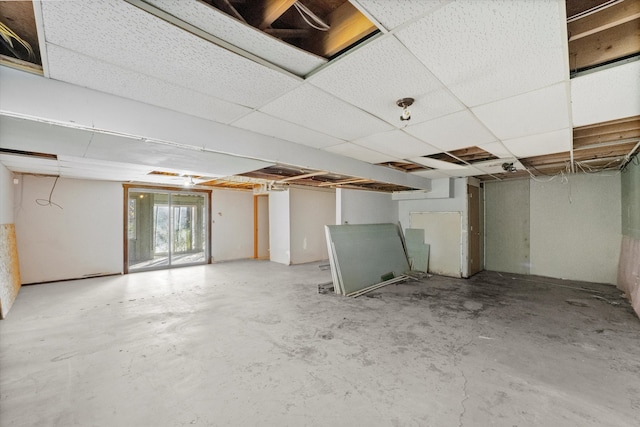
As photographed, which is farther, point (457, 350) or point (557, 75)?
point (457, 350)

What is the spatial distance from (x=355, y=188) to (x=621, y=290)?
5077 millimetres

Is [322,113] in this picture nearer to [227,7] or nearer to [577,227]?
[227,7]

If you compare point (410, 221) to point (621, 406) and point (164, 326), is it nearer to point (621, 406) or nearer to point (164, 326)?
point (621, 406)

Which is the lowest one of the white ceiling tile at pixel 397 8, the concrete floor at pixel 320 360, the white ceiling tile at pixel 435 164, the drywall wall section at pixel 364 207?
the concrete floor at pixel 320 360

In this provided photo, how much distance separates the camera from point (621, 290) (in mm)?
4547

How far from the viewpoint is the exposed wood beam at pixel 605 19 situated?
1256 mm

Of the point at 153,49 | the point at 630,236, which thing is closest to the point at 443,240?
the point at 630,236

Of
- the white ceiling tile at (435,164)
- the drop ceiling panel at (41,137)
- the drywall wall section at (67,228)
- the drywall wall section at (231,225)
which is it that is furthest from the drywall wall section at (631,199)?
the drywall wall section at (67,228)

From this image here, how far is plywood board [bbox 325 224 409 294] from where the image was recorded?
4.52 meters

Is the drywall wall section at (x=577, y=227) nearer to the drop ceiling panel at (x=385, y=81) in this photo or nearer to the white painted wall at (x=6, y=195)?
the drop ceiling panel at (x=385, y=81)

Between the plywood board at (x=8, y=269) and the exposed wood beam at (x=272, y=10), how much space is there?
481 cm

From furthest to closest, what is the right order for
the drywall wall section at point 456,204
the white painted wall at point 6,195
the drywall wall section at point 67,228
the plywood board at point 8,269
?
the drywall wall section at point 456,204
the drywall wall section at point 67,228
the white painted wall at point 6,195
the plywood board at point 8,269

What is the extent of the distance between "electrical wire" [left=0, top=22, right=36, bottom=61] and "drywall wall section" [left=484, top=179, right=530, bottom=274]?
A: 7740mm

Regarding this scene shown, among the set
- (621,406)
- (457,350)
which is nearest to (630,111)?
(621,406)
